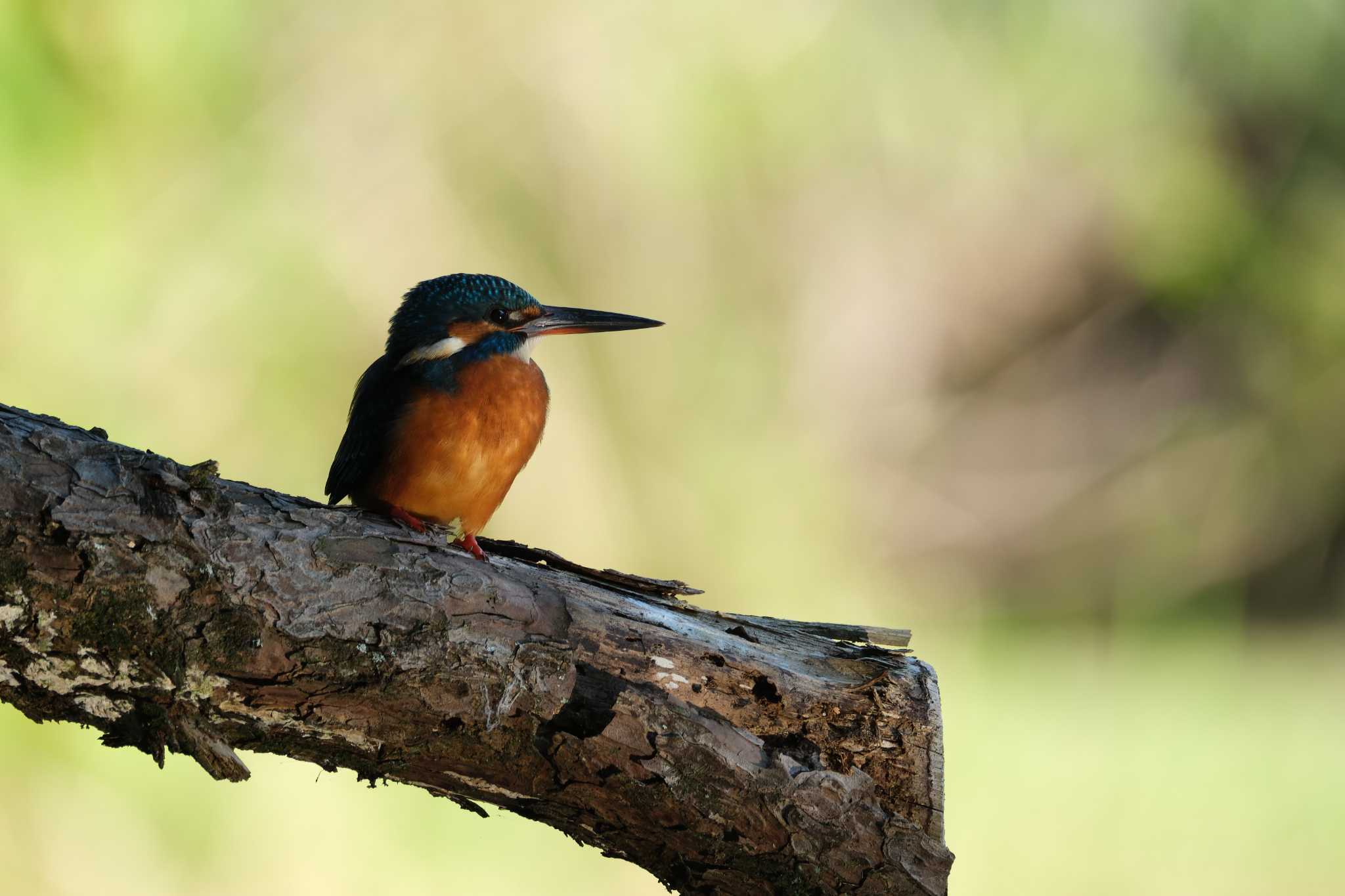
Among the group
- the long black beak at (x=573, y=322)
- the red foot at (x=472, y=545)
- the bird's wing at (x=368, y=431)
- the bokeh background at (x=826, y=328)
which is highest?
the bokeh background at (x=826, y=328)

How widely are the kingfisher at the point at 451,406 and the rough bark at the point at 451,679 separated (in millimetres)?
479

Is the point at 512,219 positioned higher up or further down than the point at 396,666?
higher up

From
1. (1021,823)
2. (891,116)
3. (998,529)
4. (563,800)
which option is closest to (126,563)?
(563,800)

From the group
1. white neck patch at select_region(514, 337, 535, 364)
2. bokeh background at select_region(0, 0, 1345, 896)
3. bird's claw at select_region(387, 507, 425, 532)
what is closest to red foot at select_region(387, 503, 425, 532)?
bird's claw at select_region(387, 507, 425, 532)

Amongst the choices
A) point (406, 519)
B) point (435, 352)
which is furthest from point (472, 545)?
point (435, 352)

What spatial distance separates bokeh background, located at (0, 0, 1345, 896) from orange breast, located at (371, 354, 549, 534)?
66.8 inches

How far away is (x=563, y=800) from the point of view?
4.68 feet

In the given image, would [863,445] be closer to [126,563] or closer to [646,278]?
[646,278]

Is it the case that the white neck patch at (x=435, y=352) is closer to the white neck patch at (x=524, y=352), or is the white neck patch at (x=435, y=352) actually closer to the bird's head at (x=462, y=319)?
the bird's head at (x=462, y=319)

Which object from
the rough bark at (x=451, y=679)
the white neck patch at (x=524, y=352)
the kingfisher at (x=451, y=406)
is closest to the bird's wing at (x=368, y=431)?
the kingfisher at (x=451, y=406)

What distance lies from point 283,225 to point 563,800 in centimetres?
290

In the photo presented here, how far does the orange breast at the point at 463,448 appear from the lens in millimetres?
2021

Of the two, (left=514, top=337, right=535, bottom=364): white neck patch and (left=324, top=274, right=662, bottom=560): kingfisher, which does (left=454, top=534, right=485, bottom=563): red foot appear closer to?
(left=324, top=274, right=662, bottom=560): kingfisher

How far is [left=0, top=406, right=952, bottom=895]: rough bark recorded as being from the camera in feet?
3.99
